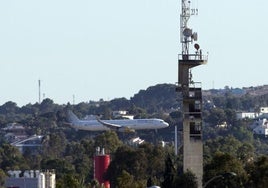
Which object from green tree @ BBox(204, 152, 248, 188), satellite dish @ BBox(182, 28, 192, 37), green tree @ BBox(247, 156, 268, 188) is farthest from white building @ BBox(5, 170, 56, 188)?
satellite dish @ BBox(182, 28, 192, 37)

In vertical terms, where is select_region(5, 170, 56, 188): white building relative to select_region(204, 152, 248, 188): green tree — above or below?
below

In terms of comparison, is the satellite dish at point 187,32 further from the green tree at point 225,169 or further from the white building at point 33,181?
the white building at point 33,181

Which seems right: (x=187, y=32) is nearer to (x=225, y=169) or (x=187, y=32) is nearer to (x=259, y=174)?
(x=225, y=169)

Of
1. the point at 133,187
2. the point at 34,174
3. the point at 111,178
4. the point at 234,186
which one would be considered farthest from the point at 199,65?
the point at 111,178

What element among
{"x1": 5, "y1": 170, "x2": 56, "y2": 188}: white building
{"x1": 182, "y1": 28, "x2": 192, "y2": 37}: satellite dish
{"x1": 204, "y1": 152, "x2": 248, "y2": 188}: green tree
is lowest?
{"x1": 5, "y1": 170, "x2": 56, "y2": 188}: white building

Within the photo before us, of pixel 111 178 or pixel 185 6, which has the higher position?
pixel 185 6

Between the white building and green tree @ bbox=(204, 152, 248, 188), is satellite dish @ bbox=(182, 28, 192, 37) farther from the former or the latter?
the white building

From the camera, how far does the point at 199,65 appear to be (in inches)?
3314

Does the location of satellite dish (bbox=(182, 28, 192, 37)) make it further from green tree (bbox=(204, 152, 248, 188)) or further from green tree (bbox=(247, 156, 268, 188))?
green tree (bbox=(247, 156, 268, 188))

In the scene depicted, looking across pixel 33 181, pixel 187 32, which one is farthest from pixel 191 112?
pixel 33 181

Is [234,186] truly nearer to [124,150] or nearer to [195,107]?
[195,107]

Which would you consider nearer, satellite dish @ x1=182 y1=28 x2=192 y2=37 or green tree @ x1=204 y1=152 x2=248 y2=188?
satellite dish @ x1=182 y1=28 x2=192 y2=37

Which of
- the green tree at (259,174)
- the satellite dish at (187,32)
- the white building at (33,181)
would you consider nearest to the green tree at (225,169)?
the green tree at (259,174)

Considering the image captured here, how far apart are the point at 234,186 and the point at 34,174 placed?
101 feet
